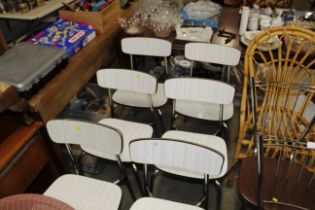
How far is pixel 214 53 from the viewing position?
1.72 metres

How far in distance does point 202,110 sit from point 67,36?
3.41 feet

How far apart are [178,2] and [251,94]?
1.46 metres

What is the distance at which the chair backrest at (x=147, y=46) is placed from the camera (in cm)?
181

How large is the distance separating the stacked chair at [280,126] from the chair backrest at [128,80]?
0.55 meters

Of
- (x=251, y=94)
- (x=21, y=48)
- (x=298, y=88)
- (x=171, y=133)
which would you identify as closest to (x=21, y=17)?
(x=21, y=48)

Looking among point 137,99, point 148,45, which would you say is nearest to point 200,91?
point 137,99

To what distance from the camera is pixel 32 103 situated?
52.5 inches

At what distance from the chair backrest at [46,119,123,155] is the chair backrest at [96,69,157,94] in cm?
48

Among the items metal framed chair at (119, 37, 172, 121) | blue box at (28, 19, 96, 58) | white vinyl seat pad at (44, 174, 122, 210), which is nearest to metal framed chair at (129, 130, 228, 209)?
white vinyl seat pad at (44, 174, 122, 210)

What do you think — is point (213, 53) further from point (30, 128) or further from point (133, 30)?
point (30, 128)

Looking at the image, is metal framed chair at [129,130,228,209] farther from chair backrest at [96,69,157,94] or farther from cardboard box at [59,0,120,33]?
cardboard box at [59,0,120,33]

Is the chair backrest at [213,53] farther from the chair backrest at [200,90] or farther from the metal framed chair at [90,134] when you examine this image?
the metal framed chair at [90,134]

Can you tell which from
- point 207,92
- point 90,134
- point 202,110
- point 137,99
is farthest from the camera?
point 137,99

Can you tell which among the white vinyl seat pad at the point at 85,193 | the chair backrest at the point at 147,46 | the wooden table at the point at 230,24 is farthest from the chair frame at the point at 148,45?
the white vinyl seat pad at the point at 85,193
